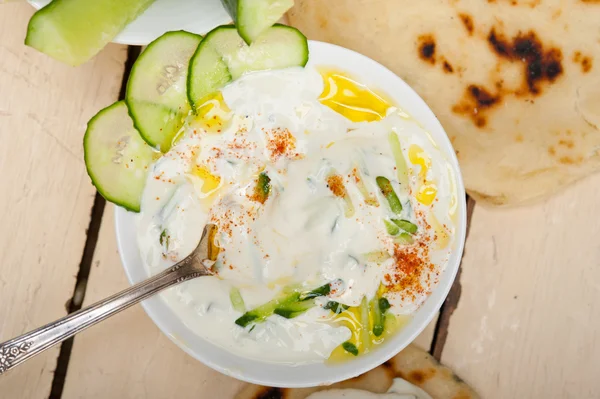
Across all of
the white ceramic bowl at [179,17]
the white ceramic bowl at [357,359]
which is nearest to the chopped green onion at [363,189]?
the white ceramic bowl at [357,359]

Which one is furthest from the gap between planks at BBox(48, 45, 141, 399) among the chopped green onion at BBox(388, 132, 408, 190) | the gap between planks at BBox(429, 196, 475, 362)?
the gap between planks at BBox(429, 196, 475, 362)

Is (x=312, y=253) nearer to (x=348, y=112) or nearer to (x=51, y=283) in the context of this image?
(x=348, y=112)

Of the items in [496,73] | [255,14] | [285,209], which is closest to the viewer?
[255,14]

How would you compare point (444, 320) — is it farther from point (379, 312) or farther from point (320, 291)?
point (320, 291)

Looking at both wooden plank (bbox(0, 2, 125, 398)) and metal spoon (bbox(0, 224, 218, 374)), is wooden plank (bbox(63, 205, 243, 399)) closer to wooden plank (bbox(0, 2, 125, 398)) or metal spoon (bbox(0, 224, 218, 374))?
wooden plank (bbox(0, 2, 125, 398))

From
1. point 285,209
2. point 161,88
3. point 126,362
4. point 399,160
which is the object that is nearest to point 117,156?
point 161,88

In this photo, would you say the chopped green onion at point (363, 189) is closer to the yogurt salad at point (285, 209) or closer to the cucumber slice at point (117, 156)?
the yogurt salad at point (285, 209)
